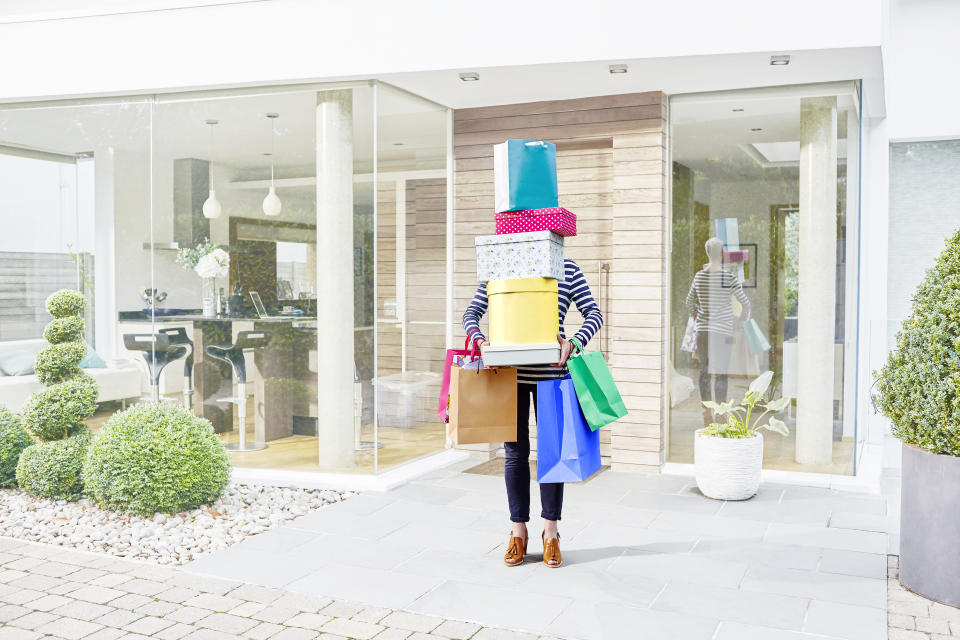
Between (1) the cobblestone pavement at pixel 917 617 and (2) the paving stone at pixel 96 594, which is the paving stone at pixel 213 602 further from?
(1) the cobblestone pavement at pixel 917 617

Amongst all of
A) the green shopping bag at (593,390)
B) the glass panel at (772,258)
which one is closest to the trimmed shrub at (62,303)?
the green shopping bag at (593,390)

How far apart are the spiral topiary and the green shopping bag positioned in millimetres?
3184

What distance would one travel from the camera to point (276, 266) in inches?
220

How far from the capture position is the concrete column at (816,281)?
5.50m

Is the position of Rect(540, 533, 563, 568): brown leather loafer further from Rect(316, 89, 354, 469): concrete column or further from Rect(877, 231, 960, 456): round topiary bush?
Rect(316, 89, 354, 469): concrete column

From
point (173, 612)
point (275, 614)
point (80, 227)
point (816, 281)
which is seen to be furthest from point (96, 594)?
point (816, 281)

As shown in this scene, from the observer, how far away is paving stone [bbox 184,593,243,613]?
342 centimetres

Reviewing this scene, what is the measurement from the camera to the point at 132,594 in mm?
3555

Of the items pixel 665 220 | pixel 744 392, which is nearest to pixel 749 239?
pixel 665 220

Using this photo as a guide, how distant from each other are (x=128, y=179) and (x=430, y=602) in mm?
4007

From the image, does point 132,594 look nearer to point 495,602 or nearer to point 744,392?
point 495,602

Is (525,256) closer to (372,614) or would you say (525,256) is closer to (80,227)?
(372,614)

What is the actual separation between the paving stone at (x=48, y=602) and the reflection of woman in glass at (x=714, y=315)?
4.00 meters

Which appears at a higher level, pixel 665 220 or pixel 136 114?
pixel 136 114
